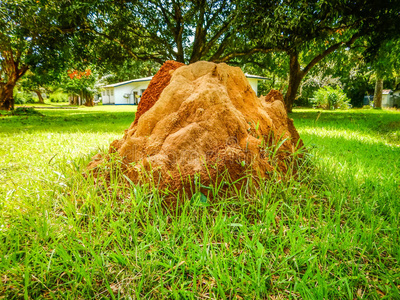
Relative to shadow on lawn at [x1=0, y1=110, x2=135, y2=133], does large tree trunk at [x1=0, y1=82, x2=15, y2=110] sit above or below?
above

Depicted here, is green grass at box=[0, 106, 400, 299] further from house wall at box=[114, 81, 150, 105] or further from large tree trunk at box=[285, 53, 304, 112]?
house wall at box=[114, 81, 150, 105]

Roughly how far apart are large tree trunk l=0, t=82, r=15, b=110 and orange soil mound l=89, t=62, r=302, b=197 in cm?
1416

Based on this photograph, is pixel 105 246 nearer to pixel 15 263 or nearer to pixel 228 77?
pixel 15 263

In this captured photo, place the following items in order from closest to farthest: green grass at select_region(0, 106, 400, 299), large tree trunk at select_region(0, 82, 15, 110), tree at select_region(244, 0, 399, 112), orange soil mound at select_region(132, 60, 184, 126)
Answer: green grass at select_region(0, 106, 400, 299) < orange soil mound at select_region(132, 60, 184, 126) < tree at select_region(244, 0, 399, 112) < large tree trunk at select_region(0, 82, 15, 110)

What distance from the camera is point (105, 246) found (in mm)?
1531

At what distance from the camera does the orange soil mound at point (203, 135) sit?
206 cm

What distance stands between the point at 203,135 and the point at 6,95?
15.5m

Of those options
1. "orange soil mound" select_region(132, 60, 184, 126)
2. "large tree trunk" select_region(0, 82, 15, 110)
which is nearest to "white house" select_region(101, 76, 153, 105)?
"large tree trunk" select_region(0, 82, 15, 110)

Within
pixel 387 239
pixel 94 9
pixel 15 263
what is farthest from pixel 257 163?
pixel 94 9

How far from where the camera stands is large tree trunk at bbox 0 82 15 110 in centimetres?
1308

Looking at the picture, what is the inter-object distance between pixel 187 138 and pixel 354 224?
147 cm

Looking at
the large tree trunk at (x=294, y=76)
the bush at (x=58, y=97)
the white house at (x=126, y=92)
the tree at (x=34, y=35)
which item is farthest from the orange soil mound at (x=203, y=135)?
the bush at (x=58, y=97)

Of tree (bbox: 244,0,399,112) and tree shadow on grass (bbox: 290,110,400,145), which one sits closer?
tree shadow on grass (bbox: 290,110,400,145)

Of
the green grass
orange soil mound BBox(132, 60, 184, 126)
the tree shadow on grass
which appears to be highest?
orange soil mound BBox(132, 60, 184, 126)
